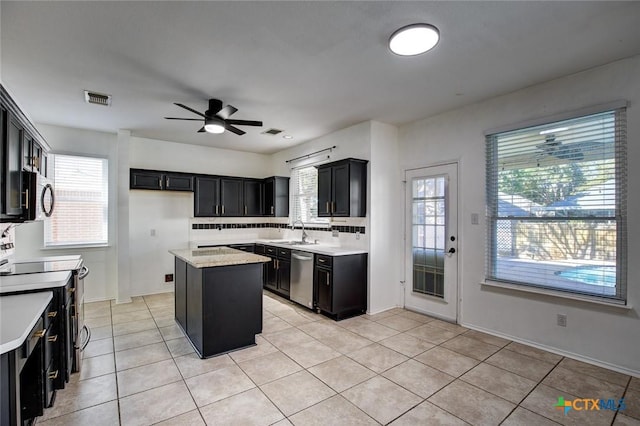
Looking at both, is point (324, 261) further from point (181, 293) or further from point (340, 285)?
point (181, 293)

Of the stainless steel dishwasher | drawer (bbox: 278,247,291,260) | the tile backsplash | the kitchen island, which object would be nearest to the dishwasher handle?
the stainless steel dishwasher

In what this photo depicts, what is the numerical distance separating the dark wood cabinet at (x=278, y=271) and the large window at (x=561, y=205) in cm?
291

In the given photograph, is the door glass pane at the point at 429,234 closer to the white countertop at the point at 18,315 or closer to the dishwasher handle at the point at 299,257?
the dishwasher handle at the point at 299,257

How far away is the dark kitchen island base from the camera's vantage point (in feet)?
9.91

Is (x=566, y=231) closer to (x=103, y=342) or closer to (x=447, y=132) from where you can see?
(x=447, y=132)

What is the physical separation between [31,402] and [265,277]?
3.85 meters

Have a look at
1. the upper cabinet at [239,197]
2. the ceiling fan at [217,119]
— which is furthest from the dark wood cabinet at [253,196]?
the ceiling fan at [217,119]

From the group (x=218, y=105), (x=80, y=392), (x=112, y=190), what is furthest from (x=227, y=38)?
(x=112, y=190)

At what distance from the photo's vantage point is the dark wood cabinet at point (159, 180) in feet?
16.8

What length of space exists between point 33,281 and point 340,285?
305 centimetres

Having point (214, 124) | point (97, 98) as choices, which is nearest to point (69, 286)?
point (214, 124)

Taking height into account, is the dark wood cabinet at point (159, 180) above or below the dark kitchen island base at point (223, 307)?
above

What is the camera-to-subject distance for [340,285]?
4.13m

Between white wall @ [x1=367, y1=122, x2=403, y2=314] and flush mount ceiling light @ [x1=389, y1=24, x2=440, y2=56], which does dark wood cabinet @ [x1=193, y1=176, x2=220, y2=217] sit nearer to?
white wall @ [x1=367, y1=122, x2=403, y2=314]
